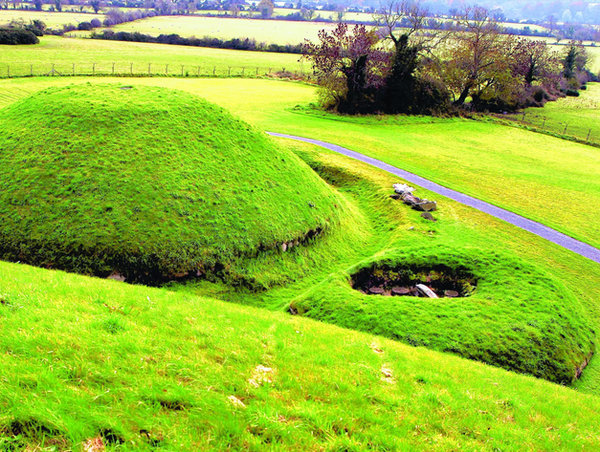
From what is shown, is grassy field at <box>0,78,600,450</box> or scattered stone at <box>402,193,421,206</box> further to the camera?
scattered stone at <box>402,193,421,206</box>

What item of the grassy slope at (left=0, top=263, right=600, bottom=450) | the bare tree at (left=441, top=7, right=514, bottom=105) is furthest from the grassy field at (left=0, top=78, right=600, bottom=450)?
the bare tree at (left=441, top=7, right=514, bottom=105)

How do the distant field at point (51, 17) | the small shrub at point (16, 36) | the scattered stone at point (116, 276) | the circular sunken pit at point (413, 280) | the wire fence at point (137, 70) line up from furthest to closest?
1. the distant field at point (51, 17)
2. the small shrub at point (16, 36)
3. the wire fence at point (137, 70)
4. the circular sunken pit at point (413, 280)
5. the scattered stone at point (116, 276)

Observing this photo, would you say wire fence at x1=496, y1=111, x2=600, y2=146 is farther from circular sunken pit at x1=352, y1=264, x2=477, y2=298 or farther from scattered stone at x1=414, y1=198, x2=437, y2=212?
circular sunken pit at x1=352, y1=264, x2=477, y2=298

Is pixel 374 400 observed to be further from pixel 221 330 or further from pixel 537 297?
pixel 537 297

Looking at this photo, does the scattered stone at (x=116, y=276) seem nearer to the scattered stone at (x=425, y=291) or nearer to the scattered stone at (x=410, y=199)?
the scattered stone at (x=425, y=291)

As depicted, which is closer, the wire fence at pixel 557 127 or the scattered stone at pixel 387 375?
the scattered stone at pixel 387 375

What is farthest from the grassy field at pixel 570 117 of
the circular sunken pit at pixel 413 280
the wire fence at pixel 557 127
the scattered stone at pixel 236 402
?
the scattered stone at pixel 236 402

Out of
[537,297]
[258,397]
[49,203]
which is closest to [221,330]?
[258,397]
